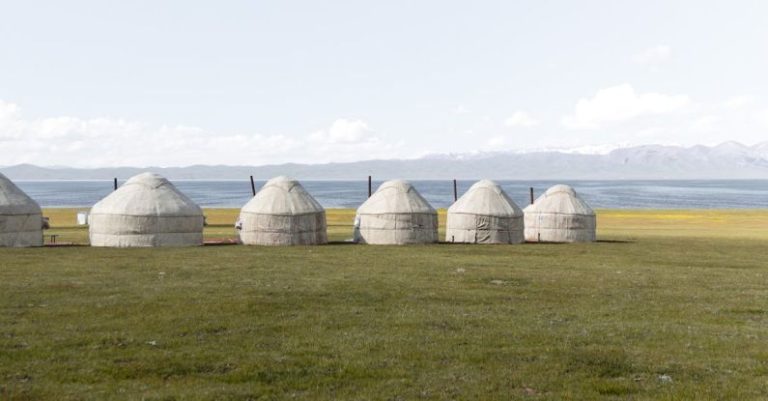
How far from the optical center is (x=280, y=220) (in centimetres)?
3781

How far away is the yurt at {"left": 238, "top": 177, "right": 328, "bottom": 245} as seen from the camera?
3784cm

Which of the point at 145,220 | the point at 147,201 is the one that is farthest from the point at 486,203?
the point at 145,220

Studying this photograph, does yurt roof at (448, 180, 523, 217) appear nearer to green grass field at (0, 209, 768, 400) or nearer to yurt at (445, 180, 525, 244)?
yurt at (445, 180, 525, 244)

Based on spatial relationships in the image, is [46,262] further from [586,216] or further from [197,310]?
[586,216]

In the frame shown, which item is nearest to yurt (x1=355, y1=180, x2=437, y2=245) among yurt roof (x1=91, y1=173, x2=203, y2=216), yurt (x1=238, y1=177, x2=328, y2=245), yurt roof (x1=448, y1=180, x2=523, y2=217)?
yurt roof (x1=448, y1=180, x2=523, y2=217)

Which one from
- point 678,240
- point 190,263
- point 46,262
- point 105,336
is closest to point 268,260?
point 190,263

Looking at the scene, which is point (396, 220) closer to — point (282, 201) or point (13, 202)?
point (282, 201)

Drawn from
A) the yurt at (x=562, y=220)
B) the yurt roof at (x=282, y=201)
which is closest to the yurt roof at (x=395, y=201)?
the yurt roof at (x=282, y=201)

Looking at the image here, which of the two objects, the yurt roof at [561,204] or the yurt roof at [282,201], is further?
the yurt roof at [561,204]

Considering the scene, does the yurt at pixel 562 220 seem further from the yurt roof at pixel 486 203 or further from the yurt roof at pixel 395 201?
the yurt roof at pixel 395 201

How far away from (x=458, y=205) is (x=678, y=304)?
2365cm

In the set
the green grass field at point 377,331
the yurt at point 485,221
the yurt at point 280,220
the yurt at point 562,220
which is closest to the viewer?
the green grass field at point 377,331

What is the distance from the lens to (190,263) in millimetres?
27797

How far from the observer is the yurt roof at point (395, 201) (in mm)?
39875
